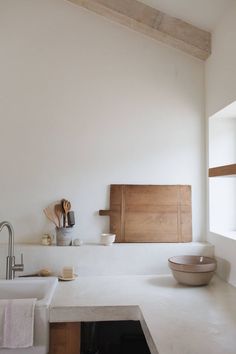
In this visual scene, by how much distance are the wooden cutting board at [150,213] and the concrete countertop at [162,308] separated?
29 centimetres

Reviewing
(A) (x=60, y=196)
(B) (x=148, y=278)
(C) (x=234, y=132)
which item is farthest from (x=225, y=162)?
(A) (x=60, y=196)

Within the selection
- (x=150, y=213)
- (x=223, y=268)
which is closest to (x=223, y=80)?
(x=150, y=213)

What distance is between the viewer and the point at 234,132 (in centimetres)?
255

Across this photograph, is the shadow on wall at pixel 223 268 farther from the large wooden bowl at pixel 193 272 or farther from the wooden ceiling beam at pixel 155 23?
the wooden ceiling beam at pixel 155 23

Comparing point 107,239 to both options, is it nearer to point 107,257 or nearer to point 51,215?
point 107,257

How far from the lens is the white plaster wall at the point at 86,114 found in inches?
97.4

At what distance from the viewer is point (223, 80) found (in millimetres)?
2270

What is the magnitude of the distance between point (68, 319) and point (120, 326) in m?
0.80

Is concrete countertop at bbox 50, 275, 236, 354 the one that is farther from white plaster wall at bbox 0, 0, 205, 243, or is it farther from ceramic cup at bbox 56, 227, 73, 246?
white plaster wall at bbox 0, 0, 205, 243

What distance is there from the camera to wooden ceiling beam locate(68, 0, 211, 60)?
244 centimetres

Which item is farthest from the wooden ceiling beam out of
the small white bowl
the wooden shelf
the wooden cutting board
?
the small white bowl

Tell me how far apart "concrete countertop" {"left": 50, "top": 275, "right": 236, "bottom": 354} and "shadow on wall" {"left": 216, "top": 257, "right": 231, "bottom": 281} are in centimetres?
4

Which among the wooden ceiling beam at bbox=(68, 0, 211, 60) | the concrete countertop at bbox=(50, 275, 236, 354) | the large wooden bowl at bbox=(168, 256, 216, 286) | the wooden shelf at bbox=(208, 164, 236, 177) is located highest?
the wooden ceiling beam at bbox=(68, 0, 211, 60)

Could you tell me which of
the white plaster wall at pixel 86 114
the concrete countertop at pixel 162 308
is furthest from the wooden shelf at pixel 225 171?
the white plaster wall at pixel 86 114
